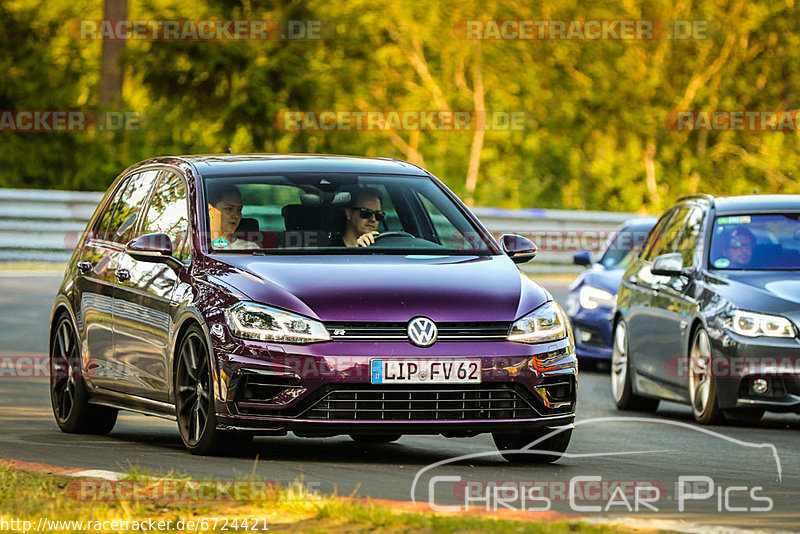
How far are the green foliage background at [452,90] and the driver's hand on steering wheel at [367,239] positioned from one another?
19.1 meters

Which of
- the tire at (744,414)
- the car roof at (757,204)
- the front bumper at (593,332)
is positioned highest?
the car roof at (757,204)

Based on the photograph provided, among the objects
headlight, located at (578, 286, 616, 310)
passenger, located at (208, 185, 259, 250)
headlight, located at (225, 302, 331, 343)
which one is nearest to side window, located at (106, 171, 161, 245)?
passenger, located at (208, 185, 259, 250)

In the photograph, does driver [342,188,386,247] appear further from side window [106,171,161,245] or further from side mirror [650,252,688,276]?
side mirror [650,252,688,276]

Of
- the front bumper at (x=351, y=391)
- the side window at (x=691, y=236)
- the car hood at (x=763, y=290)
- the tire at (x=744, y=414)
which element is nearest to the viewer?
the front bumper at (x=351, y=391)

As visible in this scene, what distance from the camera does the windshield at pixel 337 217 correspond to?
10.3 metres

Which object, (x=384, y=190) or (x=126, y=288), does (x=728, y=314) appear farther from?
(x=126, y=288)

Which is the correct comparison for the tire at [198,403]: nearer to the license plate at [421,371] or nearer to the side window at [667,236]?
the license plate at [421,371]

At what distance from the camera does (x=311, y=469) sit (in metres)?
9.10

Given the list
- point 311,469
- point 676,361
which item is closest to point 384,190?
point 311,469

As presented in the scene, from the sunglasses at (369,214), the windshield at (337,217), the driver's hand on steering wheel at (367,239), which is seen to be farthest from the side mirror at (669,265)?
the driver's hand on steering wheel at (367,239)

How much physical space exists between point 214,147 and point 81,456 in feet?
70.4

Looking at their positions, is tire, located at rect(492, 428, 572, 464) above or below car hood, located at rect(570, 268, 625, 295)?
above

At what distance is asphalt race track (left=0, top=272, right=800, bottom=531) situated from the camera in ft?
25.8

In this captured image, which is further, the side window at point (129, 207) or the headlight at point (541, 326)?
the side window at point (129, 207)
